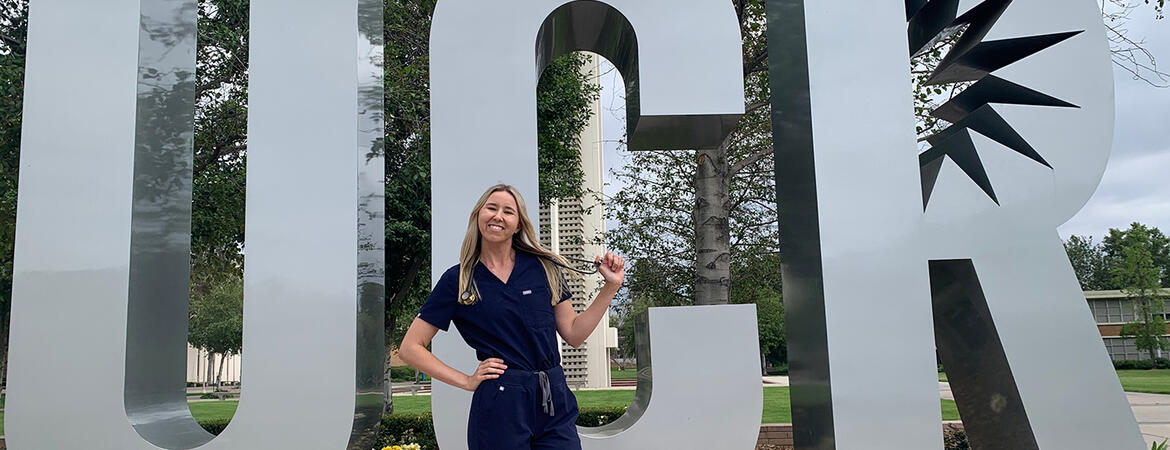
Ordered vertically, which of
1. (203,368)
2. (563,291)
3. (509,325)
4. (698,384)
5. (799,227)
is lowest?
(203,368)

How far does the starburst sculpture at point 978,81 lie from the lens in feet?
11.1

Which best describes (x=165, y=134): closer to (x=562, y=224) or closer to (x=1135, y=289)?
(x=562, y=224)

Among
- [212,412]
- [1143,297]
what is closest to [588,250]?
[212,412]

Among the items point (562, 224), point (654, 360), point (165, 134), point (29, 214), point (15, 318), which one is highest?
point (562, 224)

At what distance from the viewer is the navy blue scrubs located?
246 cm

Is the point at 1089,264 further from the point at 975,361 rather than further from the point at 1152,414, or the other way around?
the point at 975,361

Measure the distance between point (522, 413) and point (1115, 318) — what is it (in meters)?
54.9

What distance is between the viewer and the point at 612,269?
2.58 metres

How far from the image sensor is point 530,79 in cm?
347

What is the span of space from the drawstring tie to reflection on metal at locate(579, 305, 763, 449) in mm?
879

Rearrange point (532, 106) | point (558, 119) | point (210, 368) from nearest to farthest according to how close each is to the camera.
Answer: point (532, 106)
point (558, 119)
point (210, 368)

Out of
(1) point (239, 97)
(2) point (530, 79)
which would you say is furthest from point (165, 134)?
(1) point (239, 97)

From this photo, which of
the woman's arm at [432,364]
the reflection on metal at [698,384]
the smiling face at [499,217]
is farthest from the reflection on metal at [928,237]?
the woman's arm at [432,364]

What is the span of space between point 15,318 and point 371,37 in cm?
183
